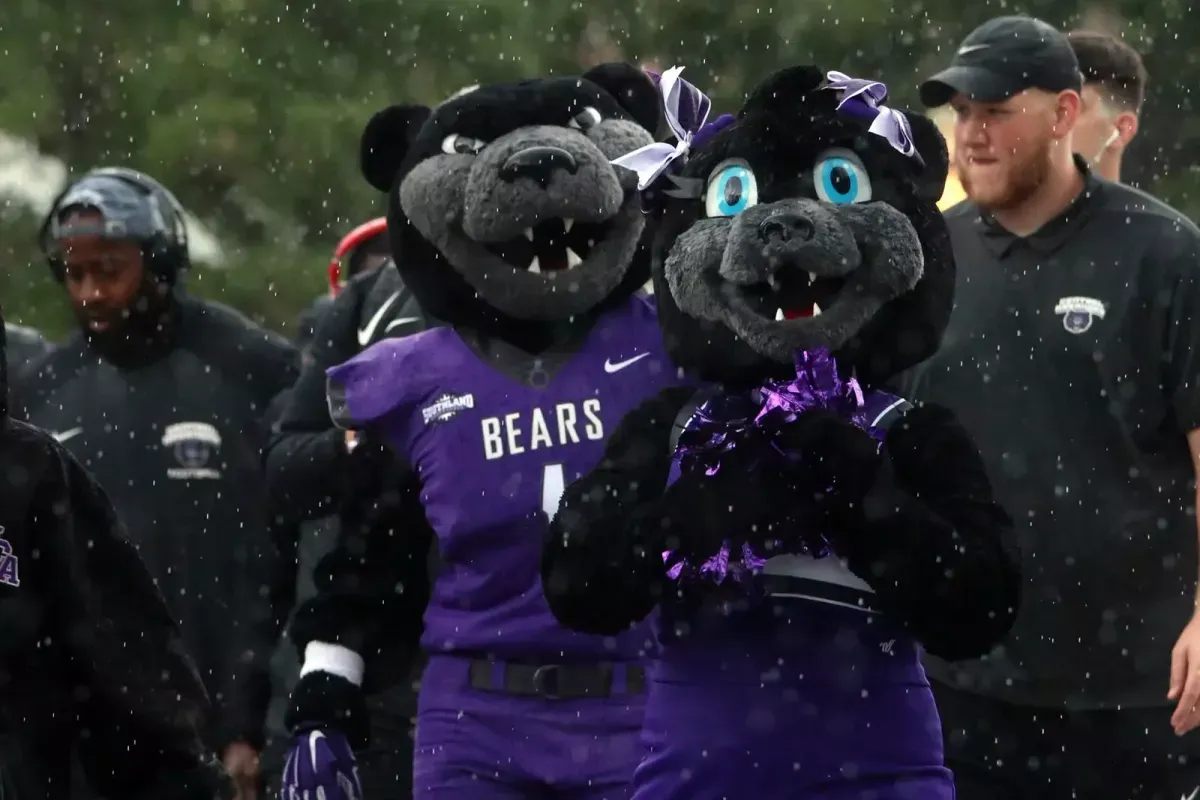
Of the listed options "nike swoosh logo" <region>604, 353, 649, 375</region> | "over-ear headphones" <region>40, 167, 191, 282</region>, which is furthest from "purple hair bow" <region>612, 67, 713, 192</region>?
"over-ear headphones" <region>40, 167, 191, 282</region>

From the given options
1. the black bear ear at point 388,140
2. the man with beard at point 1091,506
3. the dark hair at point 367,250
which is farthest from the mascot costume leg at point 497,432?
the dark hair at point 367,250

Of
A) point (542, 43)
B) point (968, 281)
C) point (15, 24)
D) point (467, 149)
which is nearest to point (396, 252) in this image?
point (467, 149)

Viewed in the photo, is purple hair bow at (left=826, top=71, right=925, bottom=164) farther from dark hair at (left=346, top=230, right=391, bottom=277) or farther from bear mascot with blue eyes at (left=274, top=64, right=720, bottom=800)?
dark hair at (left=346, top=230, right=391, bottom=277)

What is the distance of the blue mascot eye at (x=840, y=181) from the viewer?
5289 millimetres

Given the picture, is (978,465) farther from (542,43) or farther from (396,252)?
(542,43)

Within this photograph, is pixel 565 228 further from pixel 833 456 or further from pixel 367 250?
pixel 367 250

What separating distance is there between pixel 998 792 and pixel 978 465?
68.1 inches

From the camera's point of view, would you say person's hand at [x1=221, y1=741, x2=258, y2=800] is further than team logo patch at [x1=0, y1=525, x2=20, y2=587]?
Yes

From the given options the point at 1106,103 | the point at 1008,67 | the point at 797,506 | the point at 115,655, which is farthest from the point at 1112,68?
the point at 115,655

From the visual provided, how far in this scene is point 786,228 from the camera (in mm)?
5129

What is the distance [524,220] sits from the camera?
6.11m

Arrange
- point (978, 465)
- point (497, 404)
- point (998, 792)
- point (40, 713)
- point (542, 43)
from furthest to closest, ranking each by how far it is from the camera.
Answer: point (542, 43) < point (998, 792) < point (497, 404) < point (978, 465) < point (40, 713)

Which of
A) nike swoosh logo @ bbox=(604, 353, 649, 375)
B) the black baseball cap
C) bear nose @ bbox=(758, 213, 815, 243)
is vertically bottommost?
nike swoosh logo @ bbox=(604, 353, 649, 375)

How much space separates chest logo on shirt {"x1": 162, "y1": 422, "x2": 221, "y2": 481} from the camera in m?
8.34
